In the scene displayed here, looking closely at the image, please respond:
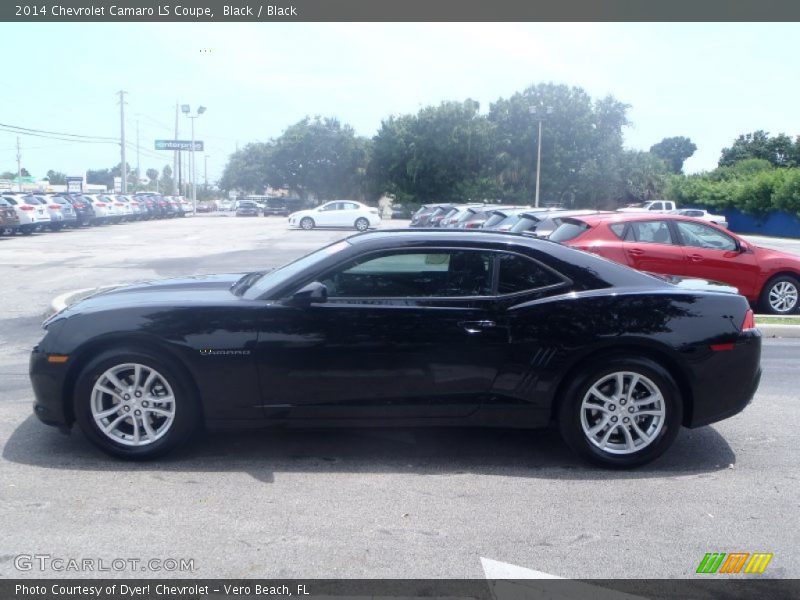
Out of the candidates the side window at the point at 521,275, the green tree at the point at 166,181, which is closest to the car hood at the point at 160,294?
the side window at the point at 521,275

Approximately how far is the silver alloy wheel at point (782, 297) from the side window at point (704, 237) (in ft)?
3.00

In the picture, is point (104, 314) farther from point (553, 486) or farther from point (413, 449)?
point (553, 486)

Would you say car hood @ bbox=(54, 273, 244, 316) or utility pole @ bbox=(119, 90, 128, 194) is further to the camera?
utility pole @ bbox=(119, 90, 128, 194)

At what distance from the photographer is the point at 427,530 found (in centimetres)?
444

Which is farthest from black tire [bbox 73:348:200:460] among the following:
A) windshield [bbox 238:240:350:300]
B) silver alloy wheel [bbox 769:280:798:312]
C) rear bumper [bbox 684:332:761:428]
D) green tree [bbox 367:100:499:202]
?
green tree [bbox 367:100:499:202]

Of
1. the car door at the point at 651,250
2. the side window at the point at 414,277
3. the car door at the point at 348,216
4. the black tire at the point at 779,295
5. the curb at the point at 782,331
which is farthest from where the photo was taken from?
the car door at the point at 348,216

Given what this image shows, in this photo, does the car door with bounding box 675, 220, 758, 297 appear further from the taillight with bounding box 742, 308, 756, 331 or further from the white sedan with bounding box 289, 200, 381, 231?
the white sedan with bounding box 289, 200, 381, 231

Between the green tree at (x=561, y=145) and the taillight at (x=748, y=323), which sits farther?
the green tree at (x=561, y=145)

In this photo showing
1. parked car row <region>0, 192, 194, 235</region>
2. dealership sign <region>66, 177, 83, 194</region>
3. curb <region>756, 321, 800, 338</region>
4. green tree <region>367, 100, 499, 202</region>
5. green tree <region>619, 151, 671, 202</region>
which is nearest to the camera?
→ curb <region>756, 321, 800, 338</region>

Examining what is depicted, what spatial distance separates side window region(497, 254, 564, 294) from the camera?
551 cm

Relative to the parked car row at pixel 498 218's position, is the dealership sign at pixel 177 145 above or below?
above

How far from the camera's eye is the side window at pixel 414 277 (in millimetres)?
5488

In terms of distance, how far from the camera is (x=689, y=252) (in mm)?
11539

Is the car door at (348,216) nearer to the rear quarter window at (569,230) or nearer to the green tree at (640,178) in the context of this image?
the green tree at (640,178)
